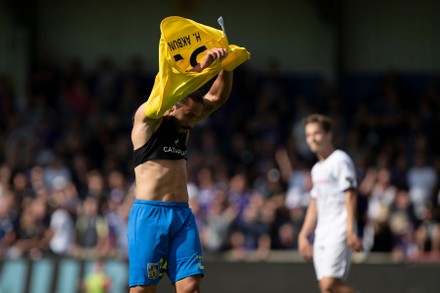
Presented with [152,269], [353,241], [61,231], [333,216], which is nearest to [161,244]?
[152,269]

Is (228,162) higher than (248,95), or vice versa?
(248,95)

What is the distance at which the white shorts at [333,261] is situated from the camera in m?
9.34

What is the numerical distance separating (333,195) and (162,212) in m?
2.40

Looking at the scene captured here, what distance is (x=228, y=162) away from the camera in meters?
16.5

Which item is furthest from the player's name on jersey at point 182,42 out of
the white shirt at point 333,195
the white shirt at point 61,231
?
the white shirt at point 61,231

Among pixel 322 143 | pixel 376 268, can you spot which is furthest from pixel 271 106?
pixel 322 143

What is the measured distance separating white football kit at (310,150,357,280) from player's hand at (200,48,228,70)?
2.36 metres

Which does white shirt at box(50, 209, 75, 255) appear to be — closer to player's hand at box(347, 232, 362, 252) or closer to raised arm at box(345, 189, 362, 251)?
raised arm at box(345, 189, 362, 251)

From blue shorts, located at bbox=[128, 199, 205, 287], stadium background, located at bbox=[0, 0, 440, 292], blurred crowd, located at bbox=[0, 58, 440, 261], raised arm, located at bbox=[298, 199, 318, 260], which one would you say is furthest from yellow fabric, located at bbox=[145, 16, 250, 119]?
blurred crowd, located at bbox=[0, 58, 440, 261]

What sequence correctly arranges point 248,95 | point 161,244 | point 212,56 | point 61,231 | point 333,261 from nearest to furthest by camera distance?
point 212,56
point 161,244
point 333,261
point 61,231
point 248,95

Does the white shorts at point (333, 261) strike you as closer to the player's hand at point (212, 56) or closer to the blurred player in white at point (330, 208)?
the blurred player in white at point (330, 208)

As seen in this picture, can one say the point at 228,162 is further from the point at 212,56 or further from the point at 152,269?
the point at 212,56

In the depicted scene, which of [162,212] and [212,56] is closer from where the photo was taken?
[212,56]

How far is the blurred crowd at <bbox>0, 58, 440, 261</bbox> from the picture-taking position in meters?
14.2
